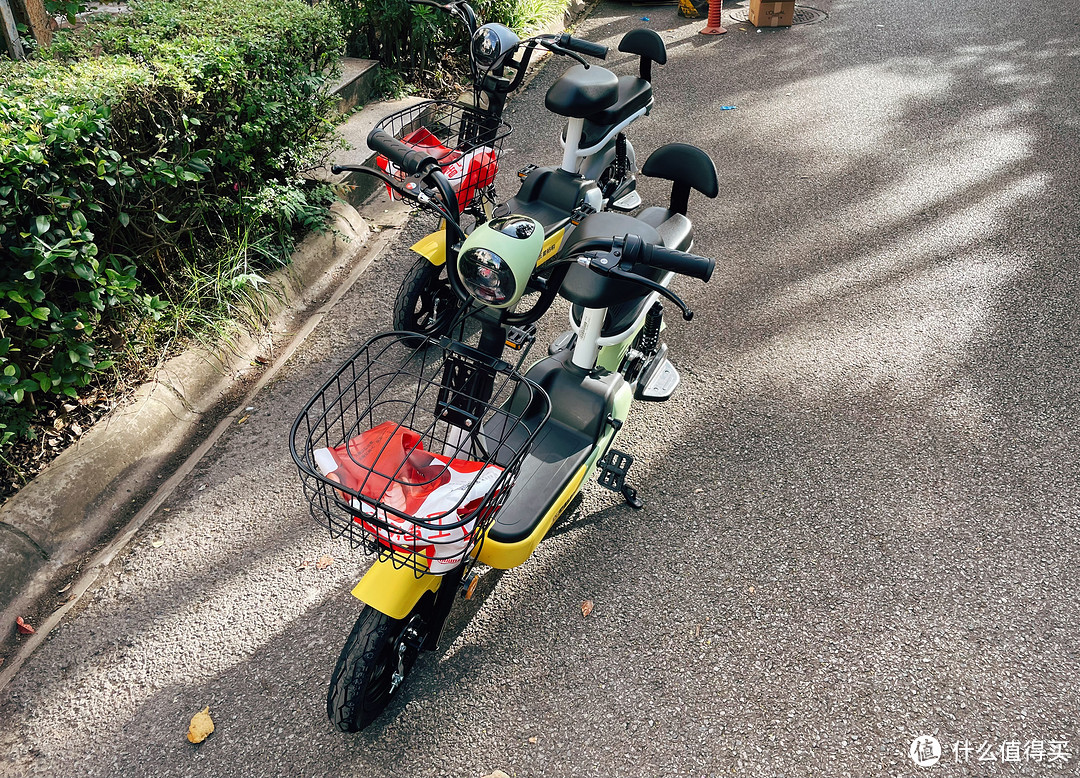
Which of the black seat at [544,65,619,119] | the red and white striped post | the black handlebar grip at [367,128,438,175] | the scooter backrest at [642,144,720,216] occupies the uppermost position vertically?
the black handlebar grip at [367,128,438,175]

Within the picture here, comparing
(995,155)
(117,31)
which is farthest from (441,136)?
(995,155)

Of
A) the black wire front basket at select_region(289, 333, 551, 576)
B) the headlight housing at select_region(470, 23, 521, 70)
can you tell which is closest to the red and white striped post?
the headlight housing at select_region(470, 23, 521, 70)

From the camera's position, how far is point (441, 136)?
4.66 meters

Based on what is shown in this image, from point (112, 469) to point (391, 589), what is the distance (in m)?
1.71

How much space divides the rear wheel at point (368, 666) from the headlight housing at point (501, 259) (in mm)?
1020

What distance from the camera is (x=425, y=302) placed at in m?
3.83

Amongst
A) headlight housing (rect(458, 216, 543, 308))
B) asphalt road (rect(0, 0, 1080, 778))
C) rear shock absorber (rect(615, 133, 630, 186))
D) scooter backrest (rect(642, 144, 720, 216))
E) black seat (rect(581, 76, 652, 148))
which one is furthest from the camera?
rear shock absorber (rect(615, 133, 630, 186))

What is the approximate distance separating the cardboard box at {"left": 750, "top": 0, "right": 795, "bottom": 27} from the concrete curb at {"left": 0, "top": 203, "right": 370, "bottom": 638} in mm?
6355

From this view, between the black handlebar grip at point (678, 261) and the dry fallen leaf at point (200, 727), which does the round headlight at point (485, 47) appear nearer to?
the black handlebar grip at point (678, 261)

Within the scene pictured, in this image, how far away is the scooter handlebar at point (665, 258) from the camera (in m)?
1.96

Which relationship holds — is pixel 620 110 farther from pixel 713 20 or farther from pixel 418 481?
pixel 713 20

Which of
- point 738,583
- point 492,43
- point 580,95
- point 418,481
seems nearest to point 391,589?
point 418,481

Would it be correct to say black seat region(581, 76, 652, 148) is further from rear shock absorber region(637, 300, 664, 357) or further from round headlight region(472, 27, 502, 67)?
rear shock absorber region(637, 300, 664, 357)

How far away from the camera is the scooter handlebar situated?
1.96m
